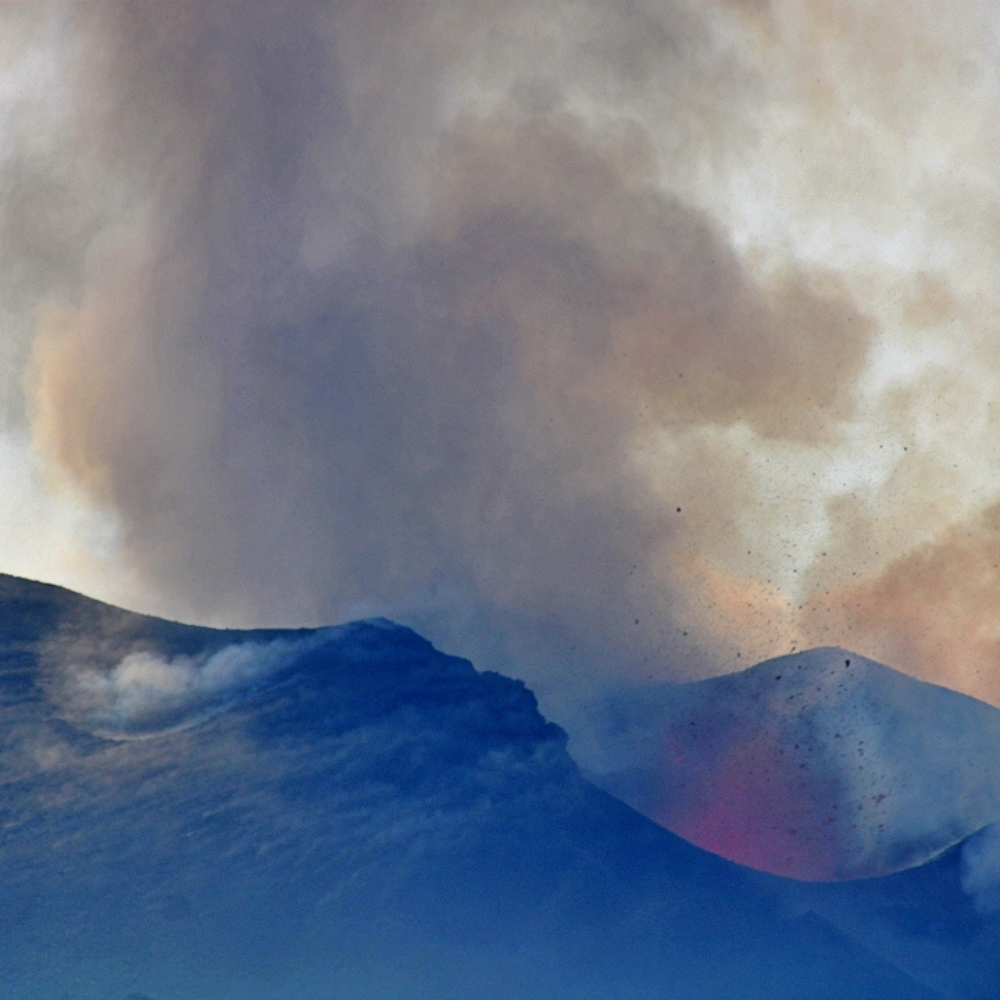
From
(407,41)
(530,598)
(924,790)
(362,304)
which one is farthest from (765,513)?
(407,41)

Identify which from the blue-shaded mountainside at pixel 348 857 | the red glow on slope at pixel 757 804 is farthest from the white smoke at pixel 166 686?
the red glow on slope at pixel 757 804

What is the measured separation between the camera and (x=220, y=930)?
8758mm

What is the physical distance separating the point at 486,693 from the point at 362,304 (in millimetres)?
4027

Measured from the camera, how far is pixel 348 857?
357 inches

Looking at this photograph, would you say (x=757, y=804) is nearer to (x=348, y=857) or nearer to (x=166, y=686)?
(x=348, y=857)

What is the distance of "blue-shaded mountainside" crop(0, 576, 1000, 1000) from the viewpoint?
8531 mm

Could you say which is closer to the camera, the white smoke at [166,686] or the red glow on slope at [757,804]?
the red glow on slope at [757,804]

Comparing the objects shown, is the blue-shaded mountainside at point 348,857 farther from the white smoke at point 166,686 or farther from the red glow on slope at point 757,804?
the red glow on slope at point 757,804

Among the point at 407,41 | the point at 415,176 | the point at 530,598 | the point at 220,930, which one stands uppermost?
the point at 407,41

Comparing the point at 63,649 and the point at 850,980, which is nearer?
the point at 850,980

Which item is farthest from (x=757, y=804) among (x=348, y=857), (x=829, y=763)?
(x=348, y=857)

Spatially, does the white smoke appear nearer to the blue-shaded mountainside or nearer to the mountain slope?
the blue-shaded mountainside

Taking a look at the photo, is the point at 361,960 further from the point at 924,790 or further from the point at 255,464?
the point at 924,790

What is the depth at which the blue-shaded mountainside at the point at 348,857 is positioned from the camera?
853 centimetres
